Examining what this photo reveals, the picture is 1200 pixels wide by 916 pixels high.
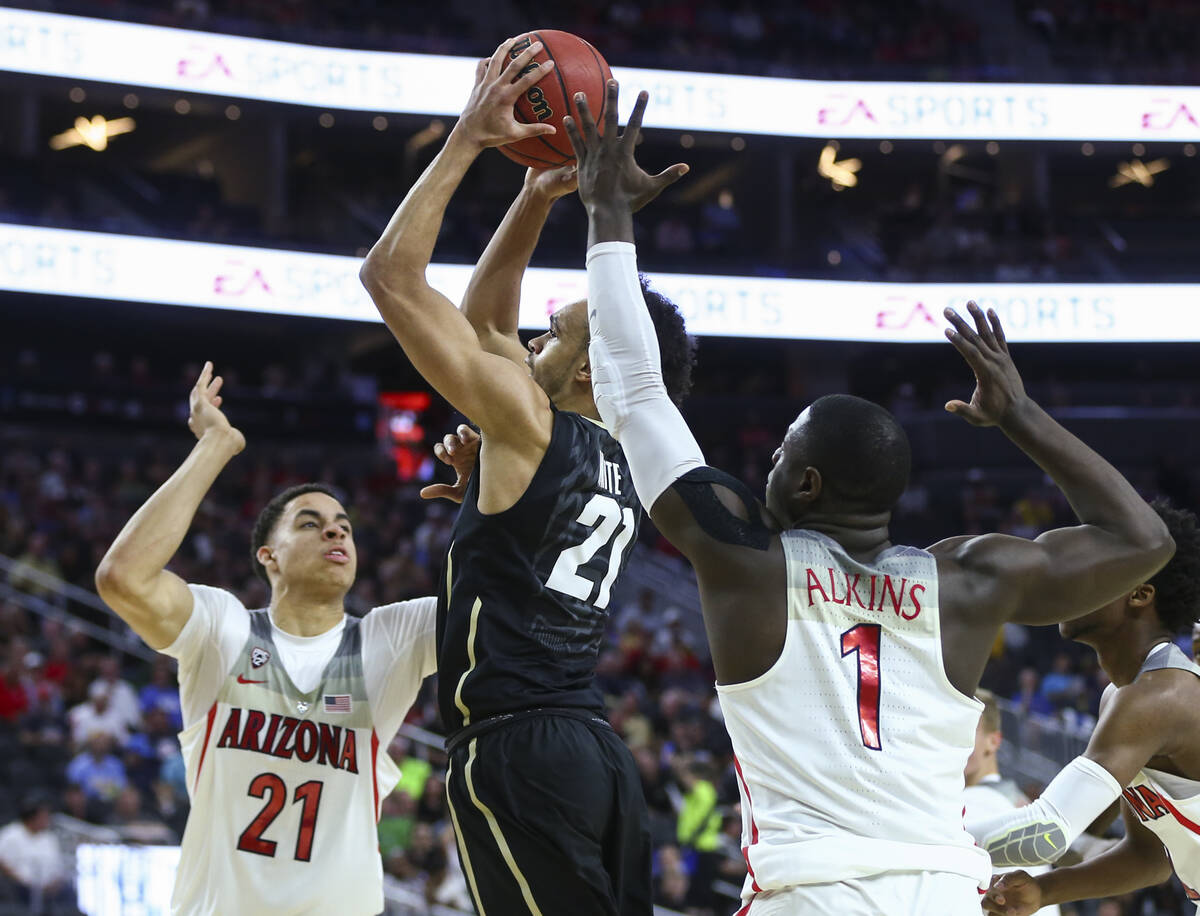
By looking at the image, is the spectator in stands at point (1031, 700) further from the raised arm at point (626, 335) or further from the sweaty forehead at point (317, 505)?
the raised arm at point (626, 335)

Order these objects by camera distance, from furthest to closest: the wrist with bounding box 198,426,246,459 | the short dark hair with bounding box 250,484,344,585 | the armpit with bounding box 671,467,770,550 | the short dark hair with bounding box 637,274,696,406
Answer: the short dark hair with bounding box 250,484,344,585, the wrist with bounding box 198,426,246,459, the short dark hair with bounding box 637,274,696,406, the armpit with bounding box 671,467,770,550

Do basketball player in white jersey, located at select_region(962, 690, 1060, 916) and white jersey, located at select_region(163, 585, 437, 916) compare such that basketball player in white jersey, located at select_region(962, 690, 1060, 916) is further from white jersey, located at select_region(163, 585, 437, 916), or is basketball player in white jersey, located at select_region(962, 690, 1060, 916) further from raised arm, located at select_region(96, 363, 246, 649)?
raised arm, located at select_region(96, 363, 246, 649)

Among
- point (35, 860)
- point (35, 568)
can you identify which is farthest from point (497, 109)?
point (35, 568)

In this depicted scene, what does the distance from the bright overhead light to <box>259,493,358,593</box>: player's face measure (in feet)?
71.5

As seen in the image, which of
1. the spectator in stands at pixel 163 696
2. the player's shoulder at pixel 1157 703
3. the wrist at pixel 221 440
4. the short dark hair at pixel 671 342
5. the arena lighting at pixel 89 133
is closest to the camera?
the player's shoulder at pixel 1157 703

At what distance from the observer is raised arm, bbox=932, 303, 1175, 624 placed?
9.25 feet

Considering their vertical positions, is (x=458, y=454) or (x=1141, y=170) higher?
(x=1141, y=170)

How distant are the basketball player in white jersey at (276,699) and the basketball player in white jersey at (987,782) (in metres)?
2.03

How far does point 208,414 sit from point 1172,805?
3012 millimetres

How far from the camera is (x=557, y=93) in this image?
3855 millimetres

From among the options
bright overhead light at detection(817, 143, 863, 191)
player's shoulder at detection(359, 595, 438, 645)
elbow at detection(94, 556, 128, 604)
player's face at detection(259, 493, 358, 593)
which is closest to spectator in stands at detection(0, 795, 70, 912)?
player's face at detection(259, 493, 358, 593)

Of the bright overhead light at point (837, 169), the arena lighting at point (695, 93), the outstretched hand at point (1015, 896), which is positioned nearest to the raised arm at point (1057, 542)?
the outstretched hand at point (1015, 896)

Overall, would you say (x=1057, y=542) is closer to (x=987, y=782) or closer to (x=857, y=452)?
(x=857, y=452)

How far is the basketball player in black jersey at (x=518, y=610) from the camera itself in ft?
11.2
